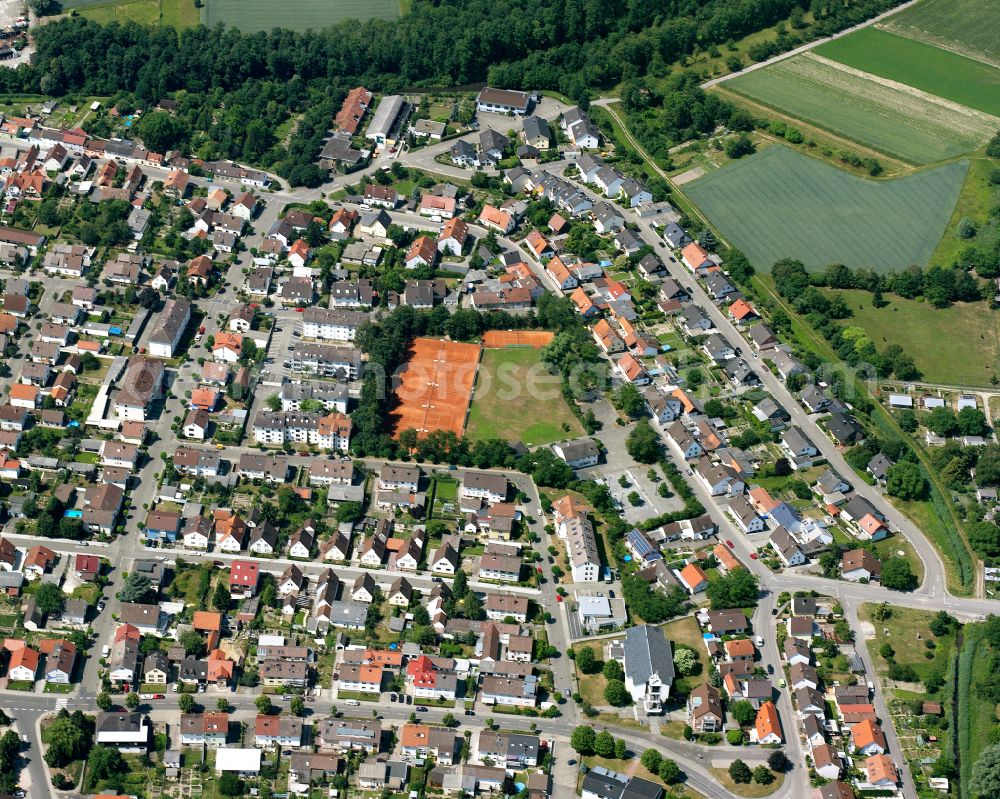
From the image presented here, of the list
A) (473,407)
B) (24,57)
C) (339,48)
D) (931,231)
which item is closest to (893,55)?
(931,231)

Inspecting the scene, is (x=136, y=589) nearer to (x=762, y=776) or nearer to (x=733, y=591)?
(x=733, y=591)

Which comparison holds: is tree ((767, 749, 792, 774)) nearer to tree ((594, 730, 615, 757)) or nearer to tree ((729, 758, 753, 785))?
tree ((729, 758, 753, 785))

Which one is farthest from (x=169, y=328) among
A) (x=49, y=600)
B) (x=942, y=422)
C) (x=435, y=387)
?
(x=942, y=422)

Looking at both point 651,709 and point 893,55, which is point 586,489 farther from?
point 893,55

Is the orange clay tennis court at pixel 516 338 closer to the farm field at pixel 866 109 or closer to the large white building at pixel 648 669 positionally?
the large white building at pixel 648 669

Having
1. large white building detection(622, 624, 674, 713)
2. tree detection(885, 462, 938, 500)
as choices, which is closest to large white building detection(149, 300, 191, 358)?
large white building detection(622, 624, 674, 713)

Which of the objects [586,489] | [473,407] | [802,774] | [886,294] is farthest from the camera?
[886,294]
